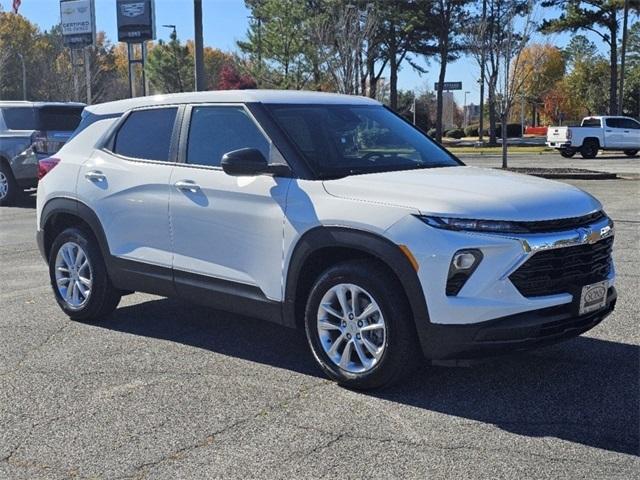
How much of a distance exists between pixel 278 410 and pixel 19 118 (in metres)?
12.8

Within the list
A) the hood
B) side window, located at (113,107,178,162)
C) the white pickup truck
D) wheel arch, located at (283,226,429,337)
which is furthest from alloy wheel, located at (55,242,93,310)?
the white pickup truck

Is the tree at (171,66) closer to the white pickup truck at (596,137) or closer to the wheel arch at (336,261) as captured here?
the white pickup truck at (596,137)

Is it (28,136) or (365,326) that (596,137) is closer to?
(28,136)

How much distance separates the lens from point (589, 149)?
3344 cm

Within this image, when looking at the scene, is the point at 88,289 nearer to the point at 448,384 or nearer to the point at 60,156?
the point at 60,156

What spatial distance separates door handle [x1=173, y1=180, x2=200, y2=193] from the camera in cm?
561

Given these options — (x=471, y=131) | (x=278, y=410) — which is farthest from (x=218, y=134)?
(x=471, y=131)

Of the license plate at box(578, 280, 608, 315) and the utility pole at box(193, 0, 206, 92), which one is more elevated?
the utility pole at box(193, 0, 206, 92)

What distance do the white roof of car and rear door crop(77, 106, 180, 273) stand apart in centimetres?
9

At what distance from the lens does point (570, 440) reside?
4.11 metres

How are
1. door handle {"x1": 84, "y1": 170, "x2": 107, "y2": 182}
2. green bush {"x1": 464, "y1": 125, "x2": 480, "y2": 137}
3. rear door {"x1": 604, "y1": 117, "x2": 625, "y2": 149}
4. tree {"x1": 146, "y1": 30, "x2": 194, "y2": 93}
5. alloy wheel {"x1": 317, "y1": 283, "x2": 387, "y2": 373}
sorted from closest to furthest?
alloy wheel {"x1": 317, "y1": 283, "x2": 387, "y2": 373} → door handle {"x1": 84, "y1": 170, "x2": 107, "y2": 182} → rear door {"x1": 604, "y1": 117, "x2": 625, "y2": 149} → tree {"x1": 146, "y1": 30, "x2": 194, "y2": 93} → green bush {"x1": 464, "y1": 125, "x2": 480, "y2": 137}

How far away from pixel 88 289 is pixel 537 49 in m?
61.8

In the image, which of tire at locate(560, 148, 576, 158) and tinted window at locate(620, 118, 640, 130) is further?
tinted window at locate(620, 118, 640, 130)

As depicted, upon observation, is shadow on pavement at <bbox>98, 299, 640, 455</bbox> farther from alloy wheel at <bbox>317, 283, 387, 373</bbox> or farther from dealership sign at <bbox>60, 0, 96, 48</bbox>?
dealership sign at <bbox>60, 0, 96, 48</bbox>
